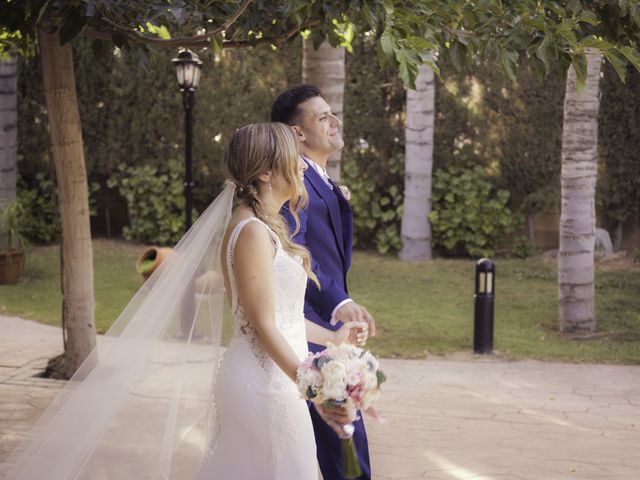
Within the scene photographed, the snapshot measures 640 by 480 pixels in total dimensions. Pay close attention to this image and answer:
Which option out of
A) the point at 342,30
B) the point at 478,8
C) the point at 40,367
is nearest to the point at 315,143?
the point at 478,8

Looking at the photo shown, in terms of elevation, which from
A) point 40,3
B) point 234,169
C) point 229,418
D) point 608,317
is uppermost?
point 40,3

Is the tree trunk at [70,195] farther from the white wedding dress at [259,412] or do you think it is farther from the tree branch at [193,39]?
the white wedding dress at [259,412]

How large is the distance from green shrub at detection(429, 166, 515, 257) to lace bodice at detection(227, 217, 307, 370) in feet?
36.0

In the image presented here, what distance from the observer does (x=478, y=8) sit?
16.9 ft

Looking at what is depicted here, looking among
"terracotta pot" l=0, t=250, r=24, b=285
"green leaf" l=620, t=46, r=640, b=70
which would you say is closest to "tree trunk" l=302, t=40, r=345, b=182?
"green leaf" l=620, t=46, r=640, b=70

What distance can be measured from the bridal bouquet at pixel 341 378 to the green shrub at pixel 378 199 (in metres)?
11.5

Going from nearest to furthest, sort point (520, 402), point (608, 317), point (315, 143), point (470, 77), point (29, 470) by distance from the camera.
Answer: point (29, 470)
point (315, 143)
point (520, 402)
point (608, 317)
point (470, 77)

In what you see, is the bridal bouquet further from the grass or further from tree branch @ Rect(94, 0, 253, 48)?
the grass

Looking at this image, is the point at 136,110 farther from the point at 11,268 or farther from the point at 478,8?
the point at 478,8

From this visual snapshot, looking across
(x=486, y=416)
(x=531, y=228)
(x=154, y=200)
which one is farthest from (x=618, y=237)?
(x=486, y=416)

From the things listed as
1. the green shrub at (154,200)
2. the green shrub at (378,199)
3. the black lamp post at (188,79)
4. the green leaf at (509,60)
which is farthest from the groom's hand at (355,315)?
the green shrub at (154,200)

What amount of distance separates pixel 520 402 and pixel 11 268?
755cm

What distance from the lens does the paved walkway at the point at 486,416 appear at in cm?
582

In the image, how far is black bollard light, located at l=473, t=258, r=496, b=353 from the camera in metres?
9.17
